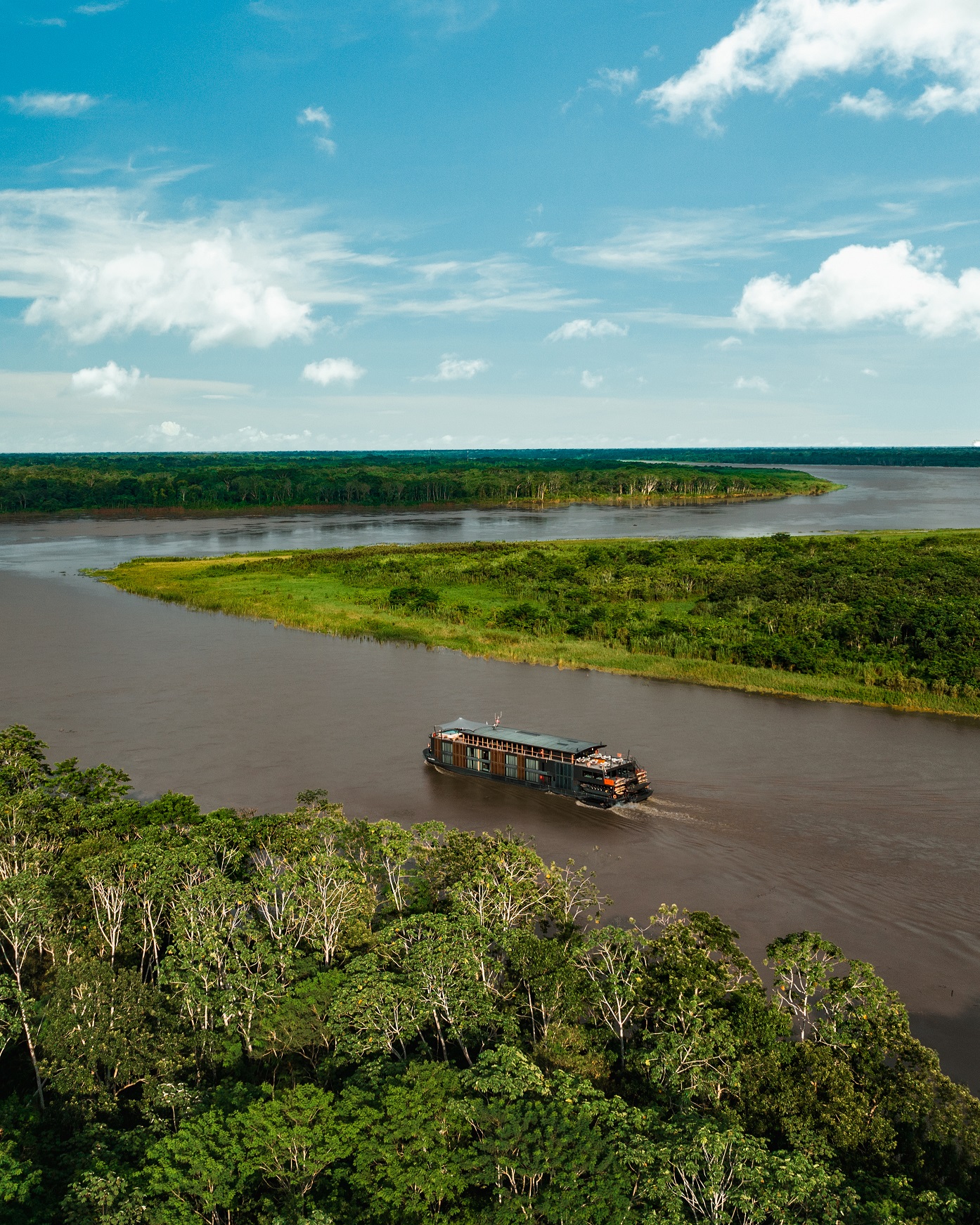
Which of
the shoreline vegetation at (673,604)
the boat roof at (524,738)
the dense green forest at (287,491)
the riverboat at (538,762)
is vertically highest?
the dense green forest at (287,491)

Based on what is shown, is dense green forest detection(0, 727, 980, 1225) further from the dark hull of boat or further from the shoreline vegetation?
the shoreline vegetation

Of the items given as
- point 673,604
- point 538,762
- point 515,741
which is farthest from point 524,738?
point 673,604

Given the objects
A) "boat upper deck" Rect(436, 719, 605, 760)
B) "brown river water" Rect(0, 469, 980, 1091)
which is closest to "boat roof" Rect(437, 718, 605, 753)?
"boat upper deck" Rect(436, 719, 605, 760)

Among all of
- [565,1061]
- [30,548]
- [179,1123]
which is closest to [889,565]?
[565,1061]

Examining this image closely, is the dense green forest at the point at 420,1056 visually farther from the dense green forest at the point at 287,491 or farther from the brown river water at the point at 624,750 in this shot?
the dense green forest at the point at 287,491

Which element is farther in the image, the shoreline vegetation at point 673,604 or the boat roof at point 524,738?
the shoreline vegetation at point 673,604

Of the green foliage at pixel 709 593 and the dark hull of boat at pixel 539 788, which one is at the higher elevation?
the green foliage at pixel 709 593

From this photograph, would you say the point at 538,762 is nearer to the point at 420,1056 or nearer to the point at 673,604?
the point at 420,1056

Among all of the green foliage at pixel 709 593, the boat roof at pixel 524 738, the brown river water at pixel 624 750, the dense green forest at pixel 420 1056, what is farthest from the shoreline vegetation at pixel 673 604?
the dense green forest at pixel 420 1056
